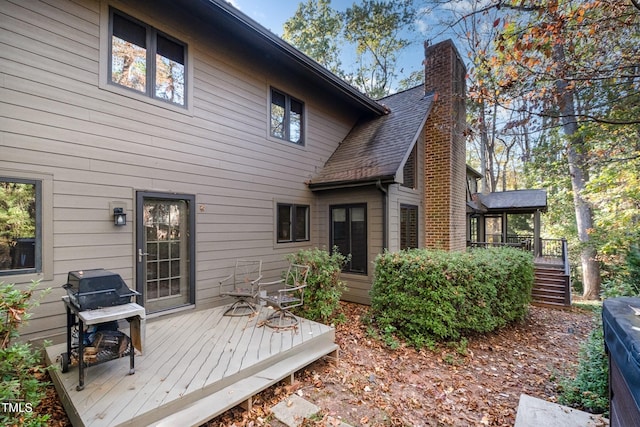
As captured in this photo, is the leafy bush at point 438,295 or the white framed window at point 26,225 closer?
the white framed window at point 26,225

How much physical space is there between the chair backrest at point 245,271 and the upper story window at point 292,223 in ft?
3.01

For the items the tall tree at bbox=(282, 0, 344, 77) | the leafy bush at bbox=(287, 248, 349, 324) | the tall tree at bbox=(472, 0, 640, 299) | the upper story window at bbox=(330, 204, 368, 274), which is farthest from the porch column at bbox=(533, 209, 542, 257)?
the tall tree at bbox=(282, 0, 344, 77)

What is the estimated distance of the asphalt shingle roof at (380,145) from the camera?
6.41 metres

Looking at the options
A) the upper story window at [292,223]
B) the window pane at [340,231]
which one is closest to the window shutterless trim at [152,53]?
the upper story window at [292,223]

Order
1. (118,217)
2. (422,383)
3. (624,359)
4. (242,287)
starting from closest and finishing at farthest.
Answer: (624,359)
(422,383)
(118,217)
(242,287)

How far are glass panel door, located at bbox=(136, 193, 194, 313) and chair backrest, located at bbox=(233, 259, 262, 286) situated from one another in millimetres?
913

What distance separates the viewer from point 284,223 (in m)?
6.79

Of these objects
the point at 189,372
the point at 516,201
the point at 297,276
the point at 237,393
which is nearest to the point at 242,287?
the point at 297,276

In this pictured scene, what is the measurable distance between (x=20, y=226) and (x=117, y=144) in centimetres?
152

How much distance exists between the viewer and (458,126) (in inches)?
320

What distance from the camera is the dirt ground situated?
2898 mm

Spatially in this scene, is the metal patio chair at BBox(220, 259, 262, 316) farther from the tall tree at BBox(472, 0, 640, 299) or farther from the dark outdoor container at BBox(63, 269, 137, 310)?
the tall tree at BBox(472, 0, 640, 299)

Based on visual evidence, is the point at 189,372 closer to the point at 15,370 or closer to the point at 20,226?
the point at 15,370

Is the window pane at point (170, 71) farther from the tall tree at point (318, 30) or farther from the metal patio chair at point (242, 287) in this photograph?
the tall tree at point (318, 30)
